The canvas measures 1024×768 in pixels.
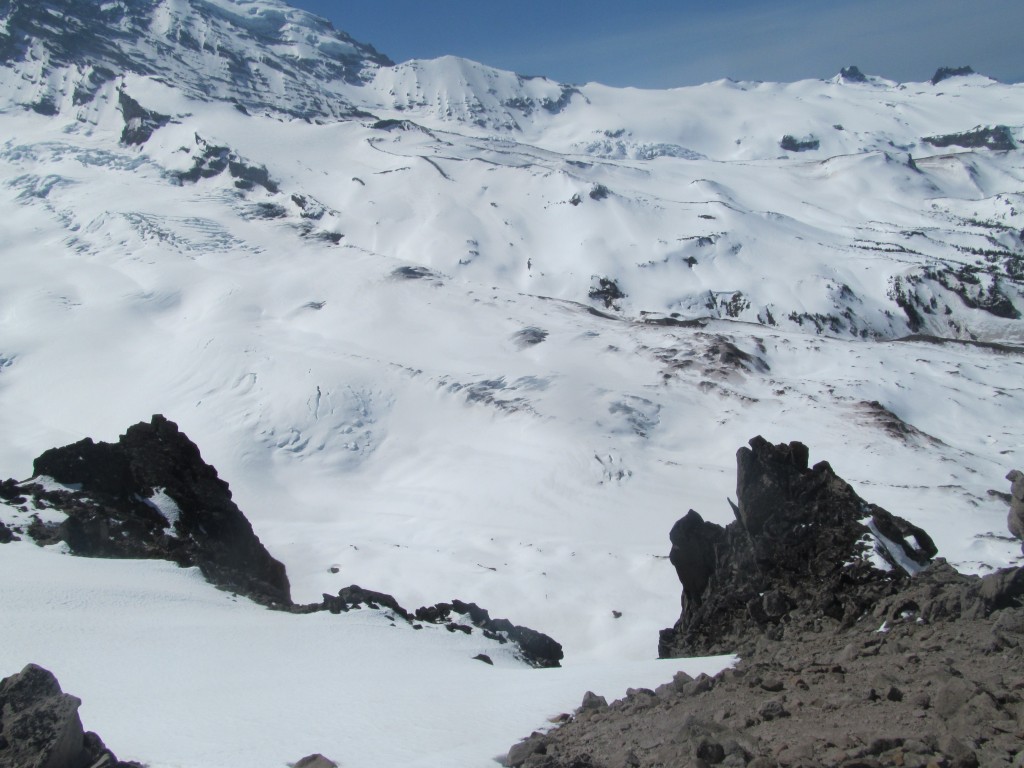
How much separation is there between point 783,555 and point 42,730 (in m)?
14.9

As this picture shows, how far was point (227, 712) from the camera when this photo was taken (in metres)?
12.1

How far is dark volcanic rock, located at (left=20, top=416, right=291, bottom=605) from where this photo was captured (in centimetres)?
2331

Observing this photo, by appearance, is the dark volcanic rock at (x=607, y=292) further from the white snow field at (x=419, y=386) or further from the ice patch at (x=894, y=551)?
the ice patch at (x=894, y=551)

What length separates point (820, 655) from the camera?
12234mm

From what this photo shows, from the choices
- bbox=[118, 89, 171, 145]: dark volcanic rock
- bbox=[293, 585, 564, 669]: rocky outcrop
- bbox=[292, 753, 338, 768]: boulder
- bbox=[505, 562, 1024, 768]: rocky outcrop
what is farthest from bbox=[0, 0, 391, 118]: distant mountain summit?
bbox=[505, 562, 1024, 768]: rocky outcrop

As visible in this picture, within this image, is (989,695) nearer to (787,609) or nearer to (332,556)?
(787,609)

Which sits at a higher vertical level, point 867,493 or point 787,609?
point 867,493

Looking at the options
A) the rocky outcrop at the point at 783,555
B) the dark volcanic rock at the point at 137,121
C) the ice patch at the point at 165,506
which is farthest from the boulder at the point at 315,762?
the dark volcanic rock at the point at 137,121

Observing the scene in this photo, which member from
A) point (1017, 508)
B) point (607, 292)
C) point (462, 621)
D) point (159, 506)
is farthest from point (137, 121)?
point (1017, 508)

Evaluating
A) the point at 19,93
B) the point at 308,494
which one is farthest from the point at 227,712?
the point at 19,93

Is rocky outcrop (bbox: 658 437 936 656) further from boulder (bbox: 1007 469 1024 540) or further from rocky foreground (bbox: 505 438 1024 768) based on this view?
boulder (bbox: 1007 469 1024 540)

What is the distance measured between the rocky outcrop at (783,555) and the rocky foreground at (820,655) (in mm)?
38

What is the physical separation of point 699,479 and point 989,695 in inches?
1548

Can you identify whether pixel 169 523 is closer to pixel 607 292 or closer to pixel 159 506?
pixel 159 506
